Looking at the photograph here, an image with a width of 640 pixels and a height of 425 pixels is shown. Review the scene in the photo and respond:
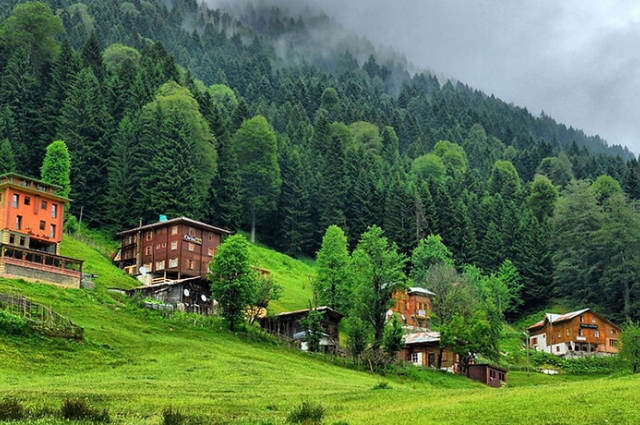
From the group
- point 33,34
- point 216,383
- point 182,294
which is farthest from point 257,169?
point 216,383

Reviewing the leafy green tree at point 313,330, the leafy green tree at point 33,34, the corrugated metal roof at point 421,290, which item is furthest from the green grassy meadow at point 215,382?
the leafy green tree at point 33,34

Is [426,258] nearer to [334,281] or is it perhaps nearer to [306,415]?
[334,281]

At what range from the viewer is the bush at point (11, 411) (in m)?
23.8

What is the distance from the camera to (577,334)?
10981 centimetres

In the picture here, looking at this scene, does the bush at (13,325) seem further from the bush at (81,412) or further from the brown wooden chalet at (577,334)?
the brown wooden chalet at (577,334)

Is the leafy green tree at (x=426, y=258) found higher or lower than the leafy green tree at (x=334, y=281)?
higher

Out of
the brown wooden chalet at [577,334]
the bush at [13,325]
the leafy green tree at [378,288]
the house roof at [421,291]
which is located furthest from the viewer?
the brown wooden chalet at [577,334]

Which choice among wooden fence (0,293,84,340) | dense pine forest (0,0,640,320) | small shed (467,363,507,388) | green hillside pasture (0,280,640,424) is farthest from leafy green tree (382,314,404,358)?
dense pine forest (0,0,640,320)

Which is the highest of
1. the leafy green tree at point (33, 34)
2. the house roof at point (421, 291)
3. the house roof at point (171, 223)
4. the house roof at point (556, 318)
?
the leafy green tree at point (33, 34)

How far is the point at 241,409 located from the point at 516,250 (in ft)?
362

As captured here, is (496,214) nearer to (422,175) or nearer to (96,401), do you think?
(422,175)

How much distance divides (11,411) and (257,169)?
10823cm

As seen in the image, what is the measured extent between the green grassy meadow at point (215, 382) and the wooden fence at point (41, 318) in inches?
40.5

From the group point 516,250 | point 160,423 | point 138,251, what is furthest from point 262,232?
point 160,423
